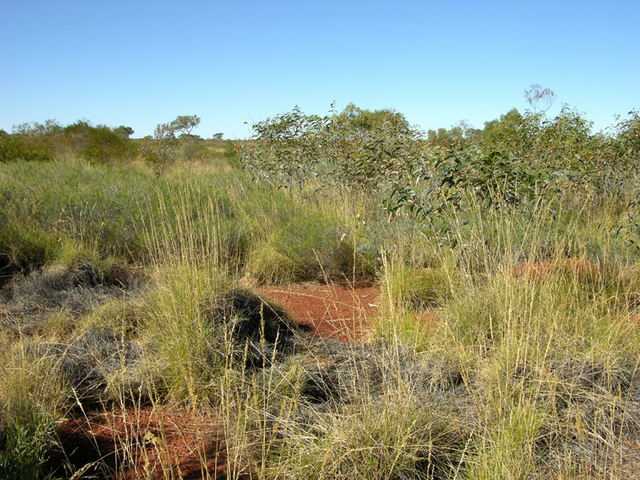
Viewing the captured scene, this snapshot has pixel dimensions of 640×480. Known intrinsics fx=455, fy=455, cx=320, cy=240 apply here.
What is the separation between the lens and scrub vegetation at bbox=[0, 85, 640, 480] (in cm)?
205

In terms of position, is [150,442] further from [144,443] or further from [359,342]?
[359,342]

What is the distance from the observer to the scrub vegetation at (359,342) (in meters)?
2.05

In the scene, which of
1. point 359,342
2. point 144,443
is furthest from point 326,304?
point 144,443

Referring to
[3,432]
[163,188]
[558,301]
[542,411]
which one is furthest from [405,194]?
[163,188]

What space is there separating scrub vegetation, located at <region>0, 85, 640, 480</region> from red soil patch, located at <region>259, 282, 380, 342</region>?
182 millimetres

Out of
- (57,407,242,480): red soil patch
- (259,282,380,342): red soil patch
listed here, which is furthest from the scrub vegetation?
(259,282,380,342): red soil patch

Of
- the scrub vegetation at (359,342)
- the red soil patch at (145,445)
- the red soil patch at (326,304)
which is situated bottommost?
the red soil patch at (145,445)

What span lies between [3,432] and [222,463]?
1.10 meters

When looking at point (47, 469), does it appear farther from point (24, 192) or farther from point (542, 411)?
point (24, 192)

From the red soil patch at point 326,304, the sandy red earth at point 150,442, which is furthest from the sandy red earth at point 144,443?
the red soil patch at point 326,304

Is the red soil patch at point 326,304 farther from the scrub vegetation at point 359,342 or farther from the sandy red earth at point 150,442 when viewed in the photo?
the sandy red earth at point 150,442

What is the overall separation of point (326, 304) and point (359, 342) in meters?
0.51

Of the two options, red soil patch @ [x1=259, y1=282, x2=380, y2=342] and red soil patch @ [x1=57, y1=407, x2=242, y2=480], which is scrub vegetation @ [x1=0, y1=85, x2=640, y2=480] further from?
red soil patch @ [x1=259, y1=282, x2=380, y2=342]

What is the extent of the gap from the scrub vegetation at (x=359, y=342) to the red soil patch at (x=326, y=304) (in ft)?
0.60
